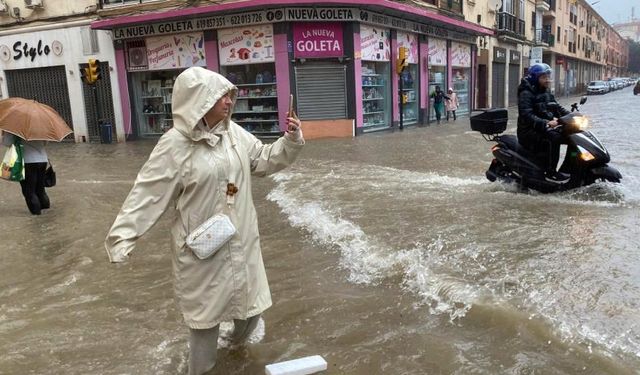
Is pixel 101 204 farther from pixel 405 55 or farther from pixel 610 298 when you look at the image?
pixel 405 55

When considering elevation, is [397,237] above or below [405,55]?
below

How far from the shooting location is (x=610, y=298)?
3881 mm

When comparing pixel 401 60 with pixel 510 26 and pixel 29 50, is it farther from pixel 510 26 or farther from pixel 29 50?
pixel 510 26

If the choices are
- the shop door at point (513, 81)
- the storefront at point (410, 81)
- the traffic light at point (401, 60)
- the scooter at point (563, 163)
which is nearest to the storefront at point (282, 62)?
the storefront at point (410, 81)

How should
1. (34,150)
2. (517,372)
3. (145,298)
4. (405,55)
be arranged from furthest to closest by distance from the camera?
(405,55), (34,150), (145,298), (517,372)

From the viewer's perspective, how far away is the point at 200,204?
2.88m

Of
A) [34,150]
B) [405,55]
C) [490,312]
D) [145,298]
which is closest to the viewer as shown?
[490,312]

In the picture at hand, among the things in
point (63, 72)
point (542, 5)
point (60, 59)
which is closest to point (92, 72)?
point (60, 59)

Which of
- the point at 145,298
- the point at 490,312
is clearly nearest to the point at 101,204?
the point at 145,298

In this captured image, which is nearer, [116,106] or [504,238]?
[504,238]

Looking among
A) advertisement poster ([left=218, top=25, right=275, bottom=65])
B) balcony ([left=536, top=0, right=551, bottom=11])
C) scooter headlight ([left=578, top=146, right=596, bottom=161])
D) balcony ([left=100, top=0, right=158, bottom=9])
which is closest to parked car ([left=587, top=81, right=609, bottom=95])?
balcony ([left=536, top=0, right=551, bottom=11])

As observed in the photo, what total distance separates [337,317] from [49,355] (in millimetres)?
1897

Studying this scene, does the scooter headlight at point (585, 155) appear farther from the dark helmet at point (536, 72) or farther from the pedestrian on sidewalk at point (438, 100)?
the pedestrian on sidewalk at point (438, 100)

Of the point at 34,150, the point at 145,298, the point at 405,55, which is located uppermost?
the point at 405,55
